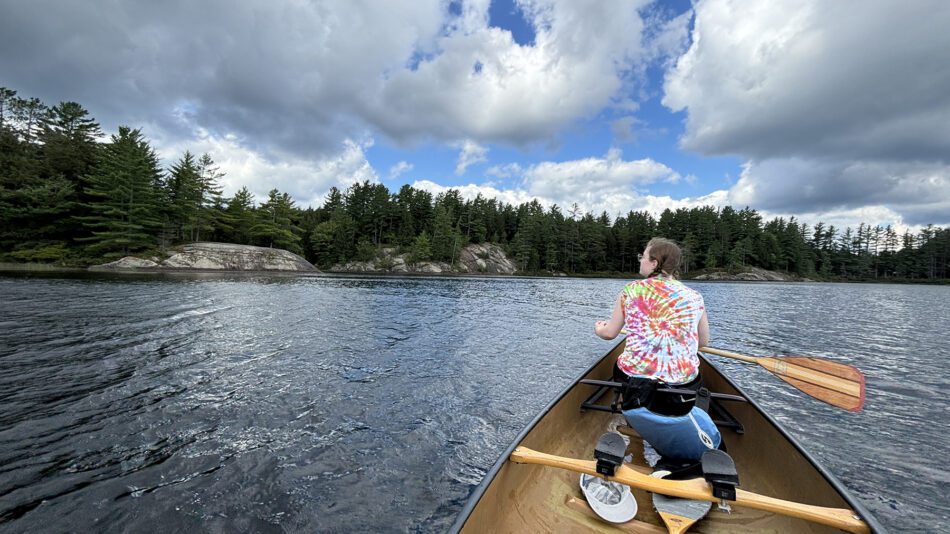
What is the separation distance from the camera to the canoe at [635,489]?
2.83 metres

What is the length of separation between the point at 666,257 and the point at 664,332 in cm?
77

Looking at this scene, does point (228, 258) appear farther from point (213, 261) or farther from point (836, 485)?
point (836, 485)

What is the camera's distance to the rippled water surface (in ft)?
13.0

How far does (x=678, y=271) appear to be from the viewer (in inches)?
154

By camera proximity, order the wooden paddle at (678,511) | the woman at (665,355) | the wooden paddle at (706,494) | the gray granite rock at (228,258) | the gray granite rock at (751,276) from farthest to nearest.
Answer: the gray granite rock at (751,276)
the gray granite rock at (228,258)
the woman at (665,355)
the wooden paddle at (678,511)
the wooden paddle at (706,494)

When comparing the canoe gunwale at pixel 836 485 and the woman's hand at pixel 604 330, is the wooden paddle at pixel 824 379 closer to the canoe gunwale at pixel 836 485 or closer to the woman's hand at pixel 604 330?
the canoe gunwale at pixel 836 485

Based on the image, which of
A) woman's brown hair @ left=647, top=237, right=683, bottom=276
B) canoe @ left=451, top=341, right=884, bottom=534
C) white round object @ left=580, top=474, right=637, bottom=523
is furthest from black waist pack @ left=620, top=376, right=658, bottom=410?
woman's brown hair @ left=647, top=237, right=683, bottom=276

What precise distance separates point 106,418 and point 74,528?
3.00 meters

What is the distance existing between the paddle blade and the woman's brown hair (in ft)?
11.0

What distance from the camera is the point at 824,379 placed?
5.59m

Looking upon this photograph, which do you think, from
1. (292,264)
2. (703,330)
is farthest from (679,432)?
(292,264)

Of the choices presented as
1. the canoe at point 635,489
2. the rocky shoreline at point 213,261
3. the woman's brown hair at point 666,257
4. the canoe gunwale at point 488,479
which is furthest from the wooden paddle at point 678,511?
the rocky shoreline at point 213,261

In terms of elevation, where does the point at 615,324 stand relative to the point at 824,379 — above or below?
above

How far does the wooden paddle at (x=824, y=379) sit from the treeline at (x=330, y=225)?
198 ft
